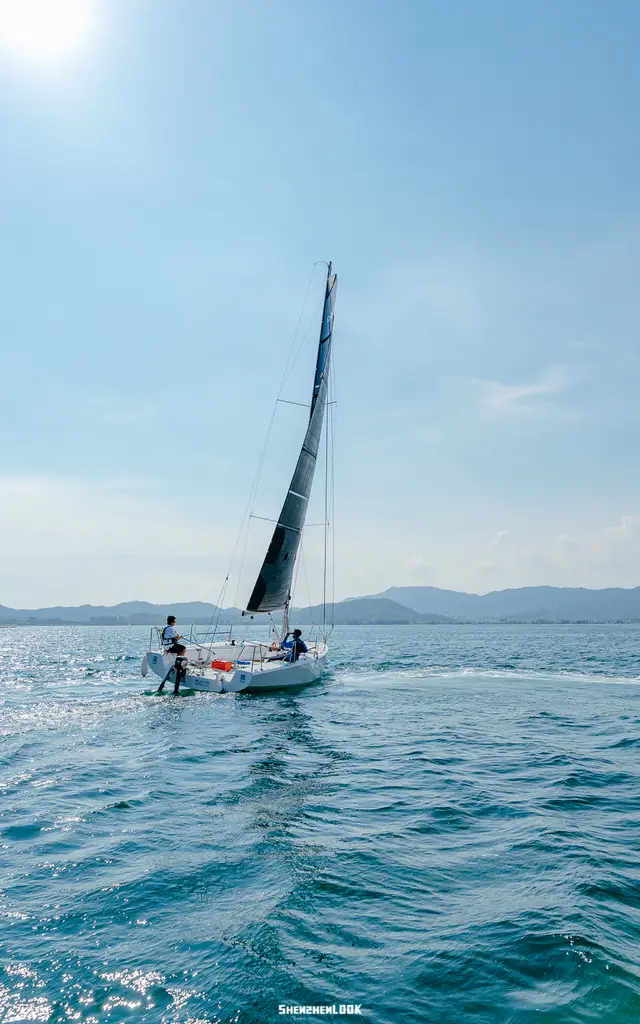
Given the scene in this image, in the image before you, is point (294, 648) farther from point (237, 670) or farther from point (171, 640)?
point (171, 640)

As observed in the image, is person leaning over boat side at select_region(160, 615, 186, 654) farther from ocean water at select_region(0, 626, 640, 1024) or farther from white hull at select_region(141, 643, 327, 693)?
ocean water at select_region(0, 626, 640, 1024)

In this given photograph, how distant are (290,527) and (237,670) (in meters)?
9.12

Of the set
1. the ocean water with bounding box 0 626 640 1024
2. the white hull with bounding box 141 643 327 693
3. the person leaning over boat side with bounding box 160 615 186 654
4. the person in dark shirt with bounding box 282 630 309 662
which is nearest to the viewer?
the ocean water with bounding box 0 626 640 1024

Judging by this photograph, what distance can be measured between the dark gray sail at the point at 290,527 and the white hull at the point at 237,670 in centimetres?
280

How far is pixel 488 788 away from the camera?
11758mm

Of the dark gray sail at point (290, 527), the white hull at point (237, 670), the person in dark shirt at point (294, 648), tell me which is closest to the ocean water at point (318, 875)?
the white hull at point (237, 670)

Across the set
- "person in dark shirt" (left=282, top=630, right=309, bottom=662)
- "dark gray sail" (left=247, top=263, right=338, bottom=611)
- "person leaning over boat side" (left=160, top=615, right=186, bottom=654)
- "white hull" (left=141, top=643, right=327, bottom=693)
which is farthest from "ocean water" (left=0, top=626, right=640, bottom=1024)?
"dark gray sail" (left=247, top=263, right=338, bottom=611)

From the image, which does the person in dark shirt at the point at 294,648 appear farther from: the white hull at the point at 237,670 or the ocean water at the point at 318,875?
the ocean water at the point at 318,875

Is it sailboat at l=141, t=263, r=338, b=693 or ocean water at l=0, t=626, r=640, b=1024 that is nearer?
ocean water at l=0, t=626, r=640, b=1024

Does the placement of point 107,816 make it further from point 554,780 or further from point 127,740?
point 554,780

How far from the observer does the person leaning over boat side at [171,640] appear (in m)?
24.1

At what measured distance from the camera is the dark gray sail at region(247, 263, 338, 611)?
2955cm

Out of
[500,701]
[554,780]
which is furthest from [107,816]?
[500,701]

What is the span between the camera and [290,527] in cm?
3023
